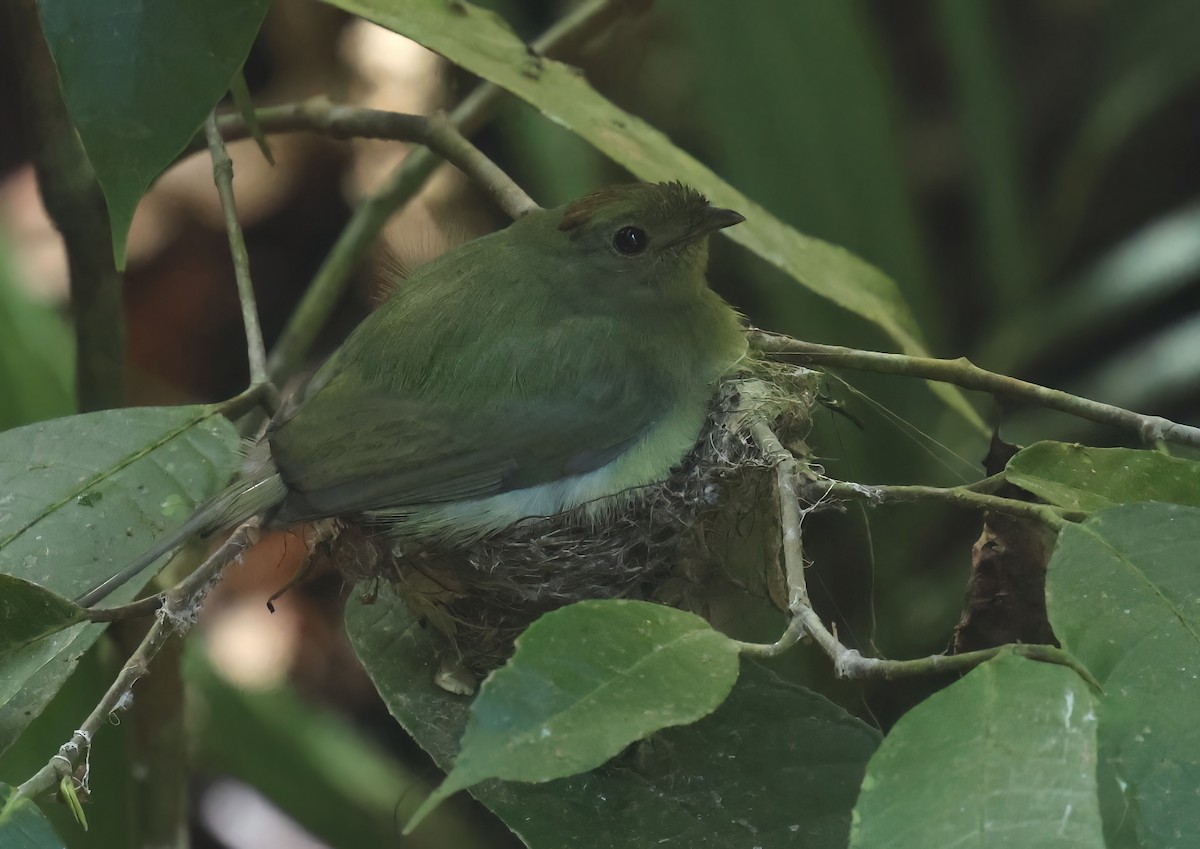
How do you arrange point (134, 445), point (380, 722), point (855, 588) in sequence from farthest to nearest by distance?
point (380, 722), point (855, 588), point (134, 445)

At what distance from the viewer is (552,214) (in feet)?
5.98

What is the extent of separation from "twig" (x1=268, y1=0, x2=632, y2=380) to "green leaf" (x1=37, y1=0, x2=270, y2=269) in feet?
2.94

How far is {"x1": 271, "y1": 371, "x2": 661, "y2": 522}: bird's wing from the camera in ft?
5.14

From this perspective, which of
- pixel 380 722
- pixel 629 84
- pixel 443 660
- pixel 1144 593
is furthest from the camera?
pixel 629 84

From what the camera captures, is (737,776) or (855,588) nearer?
(737,776)

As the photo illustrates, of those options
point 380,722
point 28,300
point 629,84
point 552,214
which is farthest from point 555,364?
point 629,84

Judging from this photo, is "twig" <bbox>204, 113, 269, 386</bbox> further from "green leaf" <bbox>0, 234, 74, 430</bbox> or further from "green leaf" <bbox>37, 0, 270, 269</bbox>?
"green leaf" <bbox>0, 234, 74, 430</bbox>

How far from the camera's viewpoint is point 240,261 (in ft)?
4.97

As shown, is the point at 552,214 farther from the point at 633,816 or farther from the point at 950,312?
the point at 950,312

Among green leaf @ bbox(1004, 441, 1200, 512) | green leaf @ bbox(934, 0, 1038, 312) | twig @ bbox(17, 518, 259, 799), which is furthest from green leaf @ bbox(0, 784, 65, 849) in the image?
green leaf @ bbox(934, 0, 1038, 312)

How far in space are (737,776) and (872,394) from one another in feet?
2.48

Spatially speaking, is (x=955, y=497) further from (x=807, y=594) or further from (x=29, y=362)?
(x=29, y=362)

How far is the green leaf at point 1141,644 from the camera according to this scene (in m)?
0.79

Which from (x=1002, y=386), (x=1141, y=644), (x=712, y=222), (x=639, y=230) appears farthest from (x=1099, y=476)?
(x=639, y=230)
